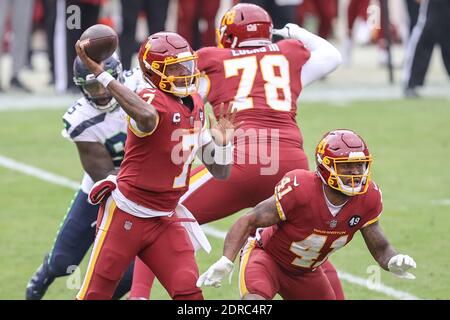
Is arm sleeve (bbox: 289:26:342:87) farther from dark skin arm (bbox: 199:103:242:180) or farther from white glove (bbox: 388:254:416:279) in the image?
white glove (bbox: 388:254:416:279)

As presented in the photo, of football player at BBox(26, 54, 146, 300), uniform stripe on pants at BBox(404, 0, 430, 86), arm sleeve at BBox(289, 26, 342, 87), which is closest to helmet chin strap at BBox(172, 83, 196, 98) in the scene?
football player at BBox(26, 54, 146, 300)

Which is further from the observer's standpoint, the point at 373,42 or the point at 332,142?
the point at 373,42

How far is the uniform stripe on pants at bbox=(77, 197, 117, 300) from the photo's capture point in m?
6.00

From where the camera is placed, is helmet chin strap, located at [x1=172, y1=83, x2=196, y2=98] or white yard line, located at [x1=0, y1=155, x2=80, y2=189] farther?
white yard line, located at [x1=0, y1=155, x2=80, y2=189]

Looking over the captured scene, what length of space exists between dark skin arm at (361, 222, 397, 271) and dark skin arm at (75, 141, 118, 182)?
164 cm

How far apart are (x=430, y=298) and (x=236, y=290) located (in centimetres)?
124

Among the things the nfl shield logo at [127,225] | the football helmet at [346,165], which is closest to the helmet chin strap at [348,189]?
the football helmet at [346,165]

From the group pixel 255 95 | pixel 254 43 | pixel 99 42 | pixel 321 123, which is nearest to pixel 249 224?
pixel 99 42

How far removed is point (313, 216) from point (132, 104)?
3.65 ft

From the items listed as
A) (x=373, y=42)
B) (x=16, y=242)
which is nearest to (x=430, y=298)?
(x=16, y=242)

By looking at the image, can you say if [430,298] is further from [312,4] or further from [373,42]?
[373,42]

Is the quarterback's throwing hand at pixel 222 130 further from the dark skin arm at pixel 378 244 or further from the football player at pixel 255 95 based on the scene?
the dark skin arm at pixel 378 244

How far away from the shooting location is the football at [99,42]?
584cm

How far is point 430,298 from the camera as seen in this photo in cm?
708
